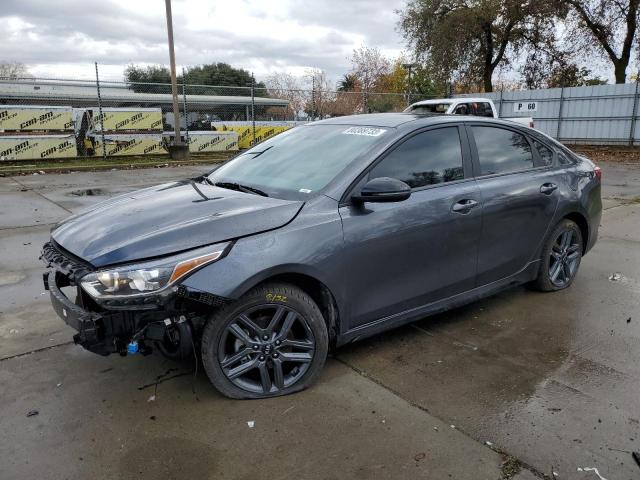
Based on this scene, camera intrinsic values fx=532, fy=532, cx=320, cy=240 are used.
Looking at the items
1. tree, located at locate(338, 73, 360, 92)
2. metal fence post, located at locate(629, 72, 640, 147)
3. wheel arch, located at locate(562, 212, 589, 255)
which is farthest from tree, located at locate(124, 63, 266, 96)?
wheel arch, located at locate(562, 212, 589, 255)

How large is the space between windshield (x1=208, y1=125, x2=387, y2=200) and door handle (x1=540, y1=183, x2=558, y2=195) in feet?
5.19

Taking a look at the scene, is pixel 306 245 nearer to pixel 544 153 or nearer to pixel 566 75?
pixel 544 153

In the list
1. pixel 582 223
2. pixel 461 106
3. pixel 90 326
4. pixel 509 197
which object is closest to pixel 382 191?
pixel 509 197

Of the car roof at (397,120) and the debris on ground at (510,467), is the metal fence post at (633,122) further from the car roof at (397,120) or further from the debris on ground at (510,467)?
the debris on ground at (510,467)

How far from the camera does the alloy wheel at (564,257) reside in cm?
474

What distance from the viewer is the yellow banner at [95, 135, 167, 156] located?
17.6 meters

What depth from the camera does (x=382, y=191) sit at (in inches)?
124

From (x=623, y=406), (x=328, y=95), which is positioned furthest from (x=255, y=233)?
(x=328, y=95)

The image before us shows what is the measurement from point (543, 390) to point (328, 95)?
3124cm

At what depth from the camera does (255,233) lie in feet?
9.52

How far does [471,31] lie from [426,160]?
2526 cm

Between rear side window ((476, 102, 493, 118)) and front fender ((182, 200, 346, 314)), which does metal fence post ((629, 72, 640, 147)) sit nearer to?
rear side window ((476, 102, 493, 118))

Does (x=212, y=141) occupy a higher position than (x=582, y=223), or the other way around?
(x=212, y=141)

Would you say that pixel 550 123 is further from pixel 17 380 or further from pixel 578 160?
pixel 17 380
